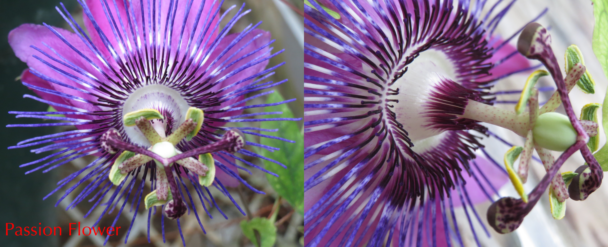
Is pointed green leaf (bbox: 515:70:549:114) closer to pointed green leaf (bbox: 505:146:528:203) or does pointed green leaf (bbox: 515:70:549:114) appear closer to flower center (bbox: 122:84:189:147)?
pointed green leaf (bbox: 505:146:528:203)

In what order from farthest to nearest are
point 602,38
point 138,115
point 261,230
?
point 602,38 → point 261,230 → point 138,115

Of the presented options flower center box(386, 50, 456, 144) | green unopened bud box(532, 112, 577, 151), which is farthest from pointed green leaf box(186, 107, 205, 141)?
green unopened bud box(532, 112, 577, 151)

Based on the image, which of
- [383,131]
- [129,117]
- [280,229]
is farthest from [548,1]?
[129,117]

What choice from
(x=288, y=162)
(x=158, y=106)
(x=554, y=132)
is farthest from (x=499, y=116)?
(x=158, y=106)

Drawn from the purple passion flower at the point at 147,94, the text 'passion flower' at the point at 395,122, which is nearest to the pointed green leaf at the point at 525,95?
the text 'passion flower' at the point at 395,122

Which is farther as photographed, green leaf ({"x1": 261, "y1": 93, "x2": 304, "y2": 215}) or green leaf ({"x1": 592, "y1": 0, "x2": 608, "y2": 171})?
green leaf ({"x1": 592, "y1": 0, "x2": 608, "y2": 171})

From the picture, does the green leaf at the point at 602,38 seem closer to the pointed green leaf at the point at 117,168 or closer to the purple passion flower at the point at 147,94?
the purple passion flower at the point at 147,94

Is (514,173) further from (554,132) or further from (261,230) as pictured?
(261,230)
